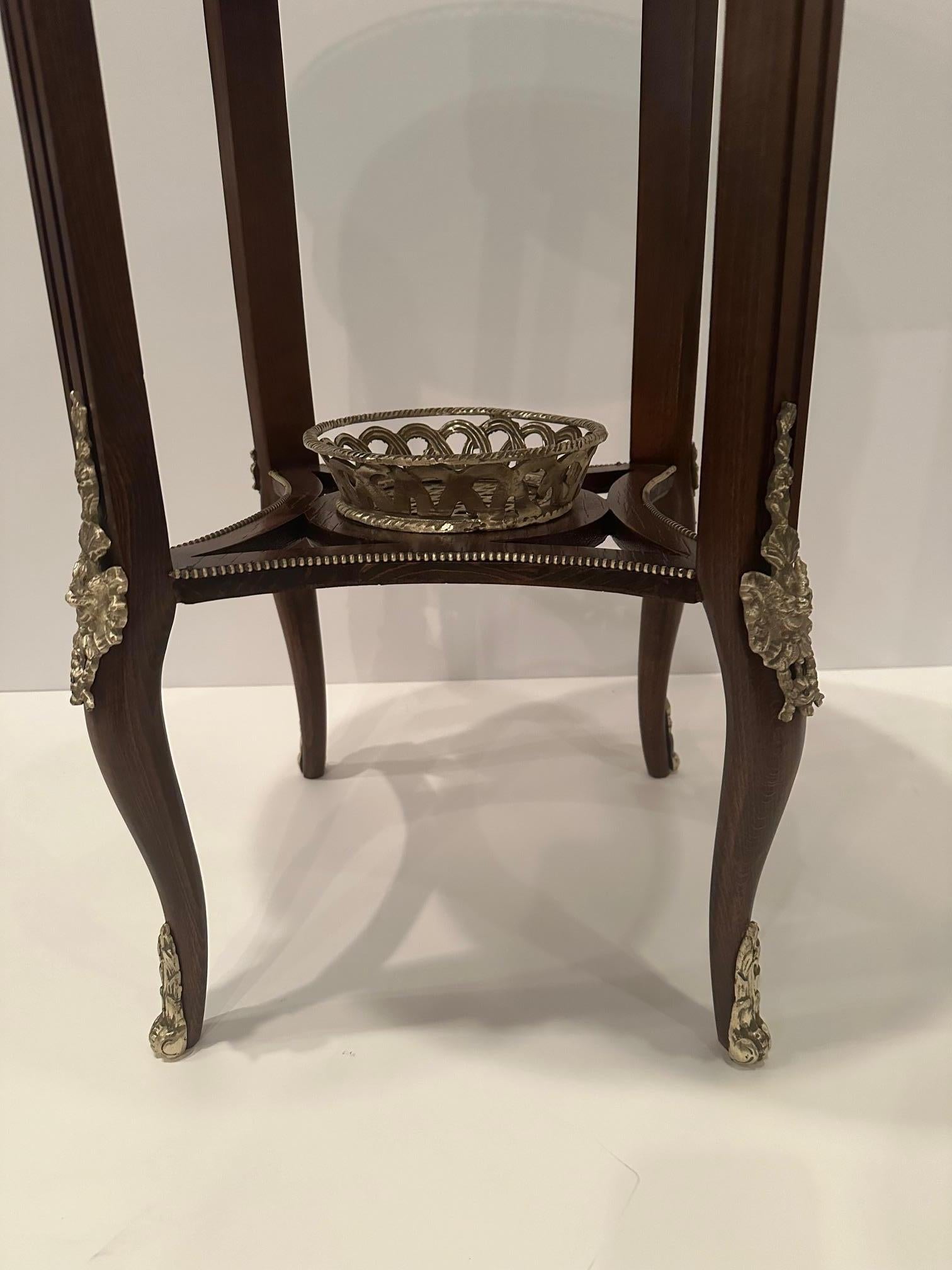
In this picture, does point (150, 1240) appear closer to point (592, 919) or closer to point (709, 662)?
point (592, 919)

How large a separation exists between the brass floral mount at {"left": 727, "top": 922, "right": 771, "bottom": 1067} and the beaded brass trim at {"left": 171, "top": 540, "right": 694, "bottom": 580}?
0.88ft

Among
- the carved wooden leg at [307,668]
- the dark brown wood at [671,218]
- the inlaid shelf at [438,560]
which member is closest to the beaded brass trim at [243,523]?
the inlaid shelf at [438,560]

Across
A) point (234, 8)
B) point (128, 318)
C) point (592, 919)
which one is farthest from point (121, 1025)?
point (234, 8)

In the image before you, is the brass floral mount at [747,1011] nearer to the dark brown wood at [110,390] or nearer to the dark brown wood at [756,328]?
the dark brown wood at [756,328]

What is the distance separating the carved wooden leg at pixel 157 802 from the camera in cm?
61

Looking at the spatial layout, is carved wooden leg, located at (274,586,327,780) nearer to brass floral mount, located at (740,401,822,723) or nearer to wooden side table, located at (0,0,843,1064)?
wooden side table, located at (0,0,843,1064)

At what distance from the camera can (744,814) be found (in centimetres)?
62

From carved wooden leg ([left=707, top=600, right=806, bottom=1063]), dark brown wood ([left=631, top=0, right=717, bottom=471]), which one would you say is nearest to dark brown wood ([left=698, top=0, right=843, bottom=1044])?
carved wooden leg ([left=707, top=600, right=806, bottom=1063])

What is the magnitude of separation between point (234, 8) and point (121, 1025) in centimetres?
78

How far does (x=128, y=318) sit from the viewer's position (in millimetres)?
564

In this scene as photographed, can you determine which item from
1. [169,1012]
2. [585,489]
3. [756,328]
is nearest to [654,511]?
[585,489]

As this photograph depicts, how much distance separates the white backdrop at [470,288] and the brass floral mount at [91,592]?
644mm

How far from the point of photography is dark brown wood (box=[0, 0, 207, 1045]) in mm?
515

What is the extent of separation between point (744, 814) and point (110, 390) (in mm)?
456
